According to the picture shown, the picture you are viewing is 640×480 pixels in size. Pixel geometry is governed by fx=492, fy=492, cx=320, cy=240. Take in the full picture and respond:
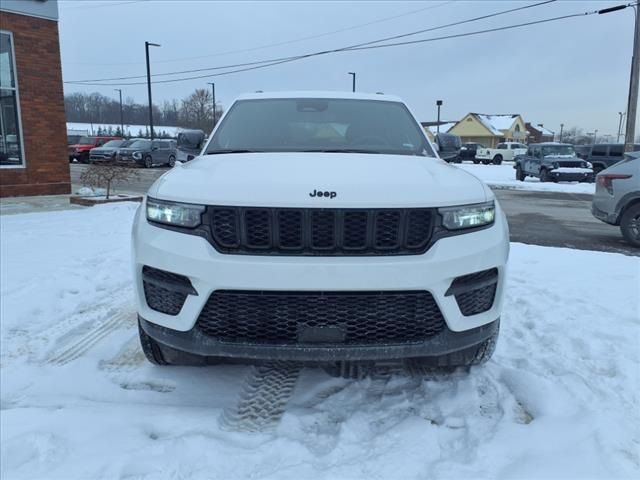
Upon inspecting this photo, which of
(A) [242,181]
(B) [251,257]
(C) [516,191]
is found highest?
(A) [242,181]

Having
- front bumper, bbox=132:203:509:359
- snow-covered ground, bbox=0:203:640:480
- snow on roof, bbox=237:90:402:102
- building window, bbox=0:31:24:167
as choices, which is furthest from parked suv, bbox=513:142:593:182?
front bumper, bbox=132:203:509:359

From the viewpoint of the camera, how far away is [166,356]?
2.69 metres

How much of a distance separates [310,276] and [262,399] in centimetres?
88

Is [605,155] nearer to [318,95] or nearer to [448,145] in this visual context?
[448,145]

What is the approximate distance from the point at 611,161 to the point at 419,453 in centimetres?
2756

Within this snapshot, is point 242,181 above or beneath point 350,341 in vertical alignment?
above

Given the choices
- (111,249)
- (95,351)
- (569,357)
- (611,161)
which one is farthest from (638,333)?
(611,161)

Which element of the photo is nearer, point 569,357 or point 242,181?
point 242,181

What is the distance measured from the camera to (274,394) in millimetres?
2705

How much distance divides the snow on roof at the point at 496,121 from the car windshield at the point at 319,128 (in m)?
67.9

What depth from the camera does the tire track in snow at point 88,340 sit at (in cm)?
313

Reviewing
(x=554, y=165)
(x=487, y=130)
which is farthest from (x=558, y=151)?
(x=487, y=130)

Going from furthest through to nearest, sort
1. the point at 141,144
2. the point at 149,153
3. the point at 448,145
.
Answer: the point at 141,144
the point at 149,153
the point at 448,145

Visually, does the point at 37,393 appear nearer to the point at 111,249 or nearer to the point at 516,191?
the point at 111,249
